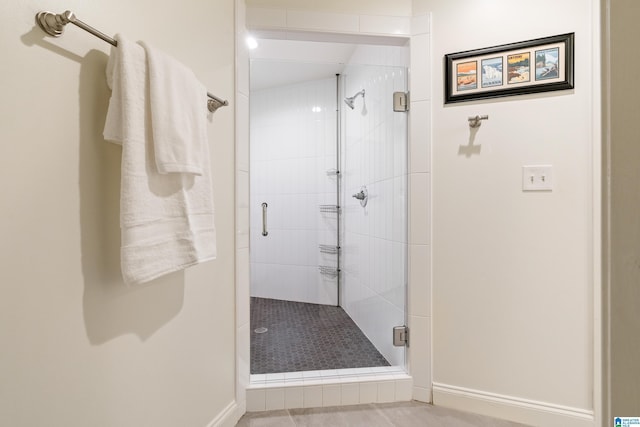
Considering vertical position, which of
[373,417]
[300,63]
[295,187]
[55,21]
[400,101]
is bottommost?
[373,417]

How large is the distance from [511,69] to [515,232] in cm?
76

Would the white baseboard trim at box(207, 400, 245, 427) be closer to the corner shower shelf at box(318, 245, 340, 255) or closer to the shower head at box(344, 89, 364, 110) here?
the corner shower shelf at box(318, 245, 340, 255)

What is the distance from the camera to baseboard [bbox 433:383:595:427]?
1.45 m

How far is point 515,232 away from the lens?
5.01 feet

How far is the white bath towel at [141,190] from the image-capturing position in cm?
82

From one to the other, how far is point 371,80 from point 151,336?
76.7 inches

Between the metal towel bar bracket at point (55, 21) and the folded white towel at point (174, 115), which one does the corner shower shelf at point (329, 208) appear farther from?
the metal towel bar bracket at point (55, 21)

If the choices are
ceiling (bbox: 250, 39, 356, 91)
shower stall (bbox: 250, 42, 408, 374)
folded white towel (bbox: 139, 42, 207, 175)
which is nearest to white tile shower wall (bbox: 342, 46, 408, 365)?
shower stall (bbox: 250, 42, 408, 374)

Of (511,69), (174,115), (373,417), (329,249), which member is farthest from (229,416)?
(511,69)

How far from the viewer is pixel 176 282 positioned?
45.6 inches

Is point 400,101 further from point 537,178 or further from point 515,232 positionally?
point 515,232

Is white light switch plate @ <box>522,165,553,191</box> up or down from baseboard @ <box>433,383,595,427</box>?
up

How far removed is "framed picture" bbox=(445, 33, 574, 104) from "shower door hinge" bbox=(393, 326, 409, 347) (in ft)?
3.97

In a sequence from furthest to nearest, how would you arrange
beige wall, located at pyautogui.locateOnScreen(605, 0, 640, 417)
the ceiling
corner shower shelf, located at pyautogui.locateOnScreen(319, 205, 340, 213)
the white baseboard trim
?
corner shower shelf, located at pyautogui.locateOnScreen(319, 205, 340, 213)
the ceiling
the white baseboard trim
beige wall, located at pyautogui.locateOnScreen(605, 0, 640, 417)
